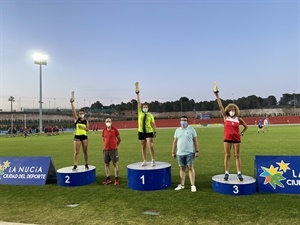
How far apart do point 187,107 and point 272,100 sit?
3683 centimetres

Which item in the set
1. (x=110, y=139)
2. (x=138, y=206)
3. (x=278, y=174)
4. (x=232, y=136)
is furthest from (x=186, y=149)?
(x=110, y=139)

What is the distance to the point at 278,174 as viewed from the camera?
6336mm

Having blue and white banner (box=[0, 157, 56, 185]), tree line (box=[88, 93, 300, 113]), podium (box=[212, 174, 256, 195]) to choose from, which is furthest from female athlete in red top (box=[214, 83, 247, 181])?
tree line (box=[88, 93, 300, 113])

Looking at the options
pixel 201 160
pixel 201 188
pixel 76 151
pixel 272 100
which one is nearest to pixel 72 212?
pixel 76 151

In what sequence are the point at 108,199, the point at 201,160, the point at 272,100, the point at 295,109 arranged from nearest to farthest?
the point at 108,199
the point at 201,160
the point at 295,109
the point at 272,100

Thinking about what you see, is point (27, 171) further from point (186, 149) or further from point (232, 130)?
point (232, 130)

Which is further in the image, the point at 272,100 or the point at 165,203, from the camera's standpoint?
the point at 272,100

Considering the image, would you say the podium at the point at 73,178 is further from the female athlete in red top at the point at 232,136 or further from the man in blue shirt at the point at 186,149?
the female athlete in red top at the point at 232,136

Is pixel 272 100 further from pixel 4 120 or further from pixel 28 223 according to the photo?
pixel 28 223

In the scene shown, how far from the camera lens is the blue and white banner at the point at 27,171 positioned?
318 inches

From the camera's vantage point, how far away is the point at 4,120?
86.1 metres

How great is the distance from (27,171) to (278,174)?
7445 millimetres

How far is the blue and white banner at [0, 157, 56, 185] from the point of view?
318 inches

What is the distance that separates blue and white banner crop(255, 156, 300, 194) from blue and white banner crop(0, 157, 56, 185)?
626 cm
